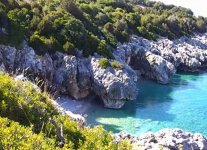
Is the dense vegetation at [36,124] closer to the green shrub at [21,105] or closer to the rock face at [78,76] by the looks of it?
the green shrub at [21,105]

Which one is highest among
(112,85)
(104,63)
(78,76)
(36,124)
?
(104,63)

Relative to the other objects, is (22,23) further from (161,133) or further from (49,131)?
(49,131)

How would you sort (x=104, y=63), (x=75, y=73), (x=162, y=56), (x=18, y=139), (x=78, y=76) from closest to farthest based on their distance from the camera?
1. (x=18, y=139)
2. (x=75, y=73)
3. (x=78, y=76)
4. (x=104, y=63)
5. (x=162, y=56)

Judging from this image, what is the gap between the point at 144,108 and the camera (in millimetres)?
43250

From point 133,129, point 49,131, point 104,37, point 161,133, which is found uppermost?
point 104,37

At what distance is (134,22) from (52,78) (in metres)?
33.3

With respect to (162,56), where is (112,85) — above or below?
below


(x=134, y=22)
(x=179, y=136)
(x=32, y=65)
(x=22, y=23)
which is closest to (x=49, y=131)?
(x=179, y=136)

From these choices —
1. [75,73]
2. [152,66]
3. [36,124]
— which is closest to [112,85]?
[75,73]

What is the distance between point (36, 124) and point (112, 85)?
29134 millimetres

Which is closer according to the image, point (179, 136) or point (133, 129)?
point (179, 136)

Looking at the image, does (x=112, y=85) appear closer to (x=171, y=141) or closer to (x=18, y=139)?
(x=171, y=141)

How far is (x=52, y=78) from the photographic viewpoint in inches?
1612

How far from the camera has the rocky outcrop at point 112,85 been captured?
42.0m
